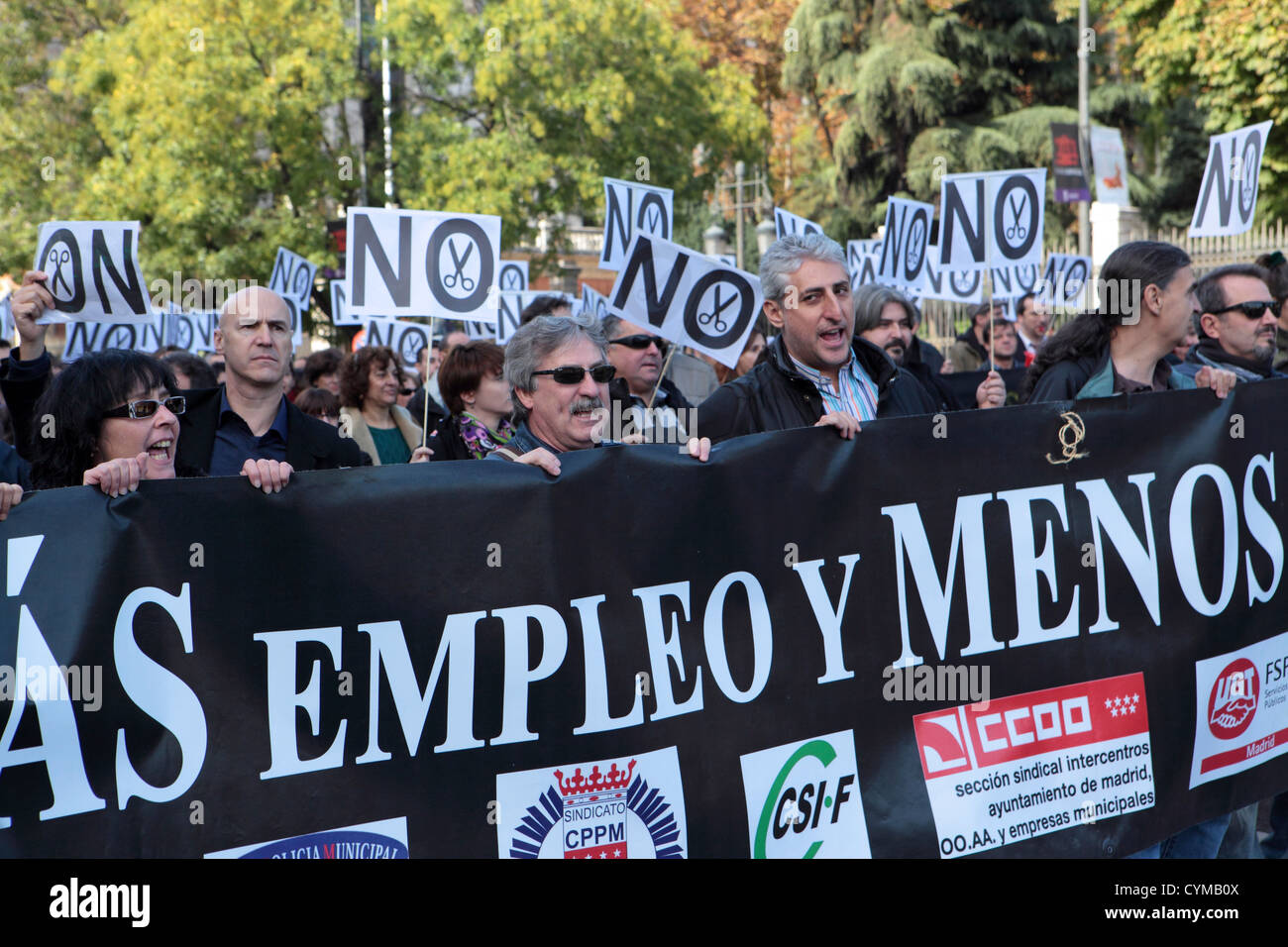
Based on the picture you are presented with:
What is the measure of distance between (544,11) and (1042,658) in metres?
23.6

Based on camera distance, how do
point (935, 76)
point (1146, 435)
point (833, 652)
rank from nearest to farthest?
1. point (833, 652)
2. point (1146, 435)
3. point (935, 76)

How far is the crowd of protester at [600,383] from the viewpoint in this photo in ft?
12.6

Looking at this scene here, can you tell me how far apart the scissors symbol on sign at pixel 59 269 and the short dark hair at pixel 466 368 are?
83.1 inches

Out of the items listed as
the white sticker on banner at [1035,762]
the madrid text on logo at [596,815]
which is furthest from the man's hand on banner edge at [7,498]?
the white sticker on banner at [1035,762]

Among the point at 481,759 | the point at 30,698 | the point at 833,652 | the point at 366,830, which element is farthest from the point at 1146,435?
the point at 30,698

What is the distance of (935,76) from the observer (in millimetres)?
34688

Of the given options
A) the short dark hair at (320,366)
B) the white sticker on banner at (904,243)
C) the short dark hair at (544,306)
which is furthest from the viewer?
the white sticker on banner at (904,243)

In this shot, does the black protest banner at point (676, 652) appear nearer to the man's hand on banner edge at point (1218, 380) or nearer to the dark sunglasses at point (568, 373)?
the man's hand on banner edge at point (1218, 380)

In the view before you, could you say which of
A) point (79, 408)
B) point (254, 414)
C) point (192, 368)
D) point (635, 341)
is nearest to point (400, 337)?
point (192, 368)

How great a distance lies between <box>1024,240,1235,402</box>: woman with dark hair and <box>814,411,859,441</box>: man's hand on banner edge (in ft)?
3.94

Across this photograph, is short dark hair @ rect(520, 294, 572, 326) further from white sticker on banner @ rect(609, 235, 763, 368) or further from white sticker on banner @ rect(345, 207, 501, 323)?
white sticker on banner @ rect(609, 235, 763, 368)

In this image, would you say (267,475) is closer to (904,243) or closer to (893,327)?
(893,327)

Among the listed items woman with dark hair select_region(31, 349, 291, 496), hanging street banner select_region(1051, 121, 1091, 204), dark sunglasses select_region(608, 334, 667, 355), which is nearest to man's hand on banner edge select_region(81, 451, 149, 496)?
woman with dark hair select_region(31, 349, 291, 496)

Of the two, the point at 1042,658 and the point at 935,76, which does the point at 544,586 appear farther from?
the point at 935,76
